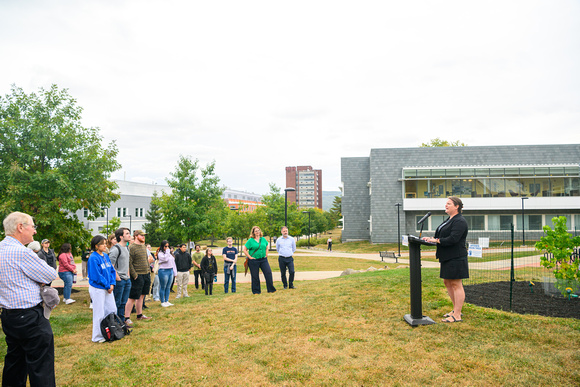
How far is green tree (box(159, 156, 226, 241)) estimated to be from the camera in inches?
955

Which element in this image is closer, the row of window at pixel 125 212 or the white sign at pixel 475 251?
the white sign at pixel 475 251

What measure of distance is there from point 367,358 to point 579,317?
13.2 feet

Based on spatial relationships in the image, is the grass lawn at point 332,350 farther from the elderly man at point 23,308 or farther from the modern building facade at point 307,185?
the modern building facade at point 307,185

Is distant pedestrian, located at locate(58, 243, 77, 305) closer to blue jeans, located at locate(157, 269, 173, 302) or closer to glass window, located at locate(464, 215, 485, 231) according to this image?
blue jeans, located at locate(157, 269, 173, 302)

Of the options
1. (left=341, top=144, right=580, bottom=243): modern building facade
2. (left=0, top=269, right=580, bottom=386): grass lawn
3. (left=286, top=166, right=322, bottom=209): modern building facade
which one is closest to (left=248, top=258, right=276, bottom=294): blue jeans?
(left=0, top=269, right=580, bottom=386): grass lawn

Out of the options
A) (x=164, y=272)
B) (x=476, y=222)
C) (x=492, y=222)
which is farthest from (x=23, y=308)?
(x=492, y=222)

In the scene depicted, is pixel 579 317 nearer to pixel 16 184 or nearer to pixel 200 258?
pixel 200 258

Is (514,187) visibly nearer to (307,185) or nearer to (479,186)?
(479,186)

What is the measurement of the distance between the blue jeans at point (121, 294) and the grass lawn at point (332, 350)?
16.8 inches

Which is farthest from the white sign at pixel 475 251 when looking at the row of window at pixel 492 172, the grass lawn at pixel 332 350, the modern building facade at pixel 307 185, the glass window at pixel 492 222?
the modern building facade at pixel 307 185

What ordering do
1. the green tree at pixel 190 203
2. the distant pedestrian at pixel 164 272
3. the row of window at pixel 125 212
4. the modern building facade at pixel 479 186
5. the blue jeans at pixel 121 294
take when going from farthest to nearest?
the row of window at pixel 125 212, the modern building facade at pixel 479 186, the green tree at pixel 190 203, the distant pedestrian at pixel 164 272, the blue jeans at pixel 121 294

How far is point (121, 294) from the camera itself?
6488 mm

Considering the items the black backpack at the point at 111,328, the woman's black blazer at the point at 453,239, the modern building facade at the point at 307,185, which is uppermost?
the modern building facade at the point at 307,185

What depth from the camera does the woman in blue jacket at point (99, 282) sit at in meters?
5.60
